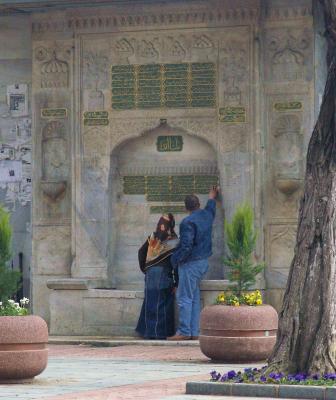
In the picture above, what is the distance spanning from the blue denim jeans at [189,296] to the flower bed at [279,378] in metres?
6.75

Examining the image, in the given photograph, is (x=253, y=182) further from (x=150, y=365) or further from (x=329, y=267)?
(x=329, y=267)

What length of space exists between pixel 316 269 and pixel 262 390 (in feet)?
4.74

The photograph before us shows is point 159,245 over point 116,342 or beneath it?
over

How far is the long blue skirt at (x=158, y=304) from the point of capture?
824 inches

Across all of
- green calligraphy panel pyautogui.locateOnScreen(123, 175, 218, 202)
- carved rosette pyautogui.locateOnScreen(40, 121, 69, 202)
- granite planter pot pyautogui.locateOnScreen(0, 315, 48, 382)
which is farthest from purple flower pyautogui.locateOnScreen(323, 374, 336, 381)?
carved rosette pyautogui.locateOnScreen(40, 121, 69, 202)

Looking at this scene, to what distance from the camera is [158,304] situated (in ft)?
68.7

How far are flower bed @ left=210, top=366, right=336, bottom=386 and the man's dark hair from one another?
23.5 ft

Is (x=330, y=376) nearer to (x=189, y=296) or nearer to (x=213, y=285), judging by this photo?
(x=189, y=296)

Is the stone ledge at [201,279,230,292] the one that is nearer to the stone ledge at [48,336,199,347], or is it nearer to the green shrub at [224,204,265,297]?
the stone ledge at [48,336,199,347]

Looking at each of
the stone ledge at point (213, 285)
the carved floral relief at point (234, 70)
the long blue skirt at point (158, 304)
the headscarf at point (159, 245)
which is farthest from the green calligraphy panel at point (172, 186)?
the stone ledge at point (213, 285)

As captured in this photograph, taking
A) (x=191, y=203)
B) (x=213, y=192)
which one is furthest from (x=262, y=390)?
(x=213, y=192)

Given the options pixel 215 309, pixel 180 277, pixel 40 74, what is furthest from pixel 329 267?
pixel 40 74

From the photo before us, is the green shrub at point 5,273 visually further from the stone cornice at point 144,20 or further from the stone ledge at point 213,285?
the stone cornice at point 144,20

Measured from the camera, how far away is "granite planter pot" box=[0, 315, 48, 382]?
1442 cm
